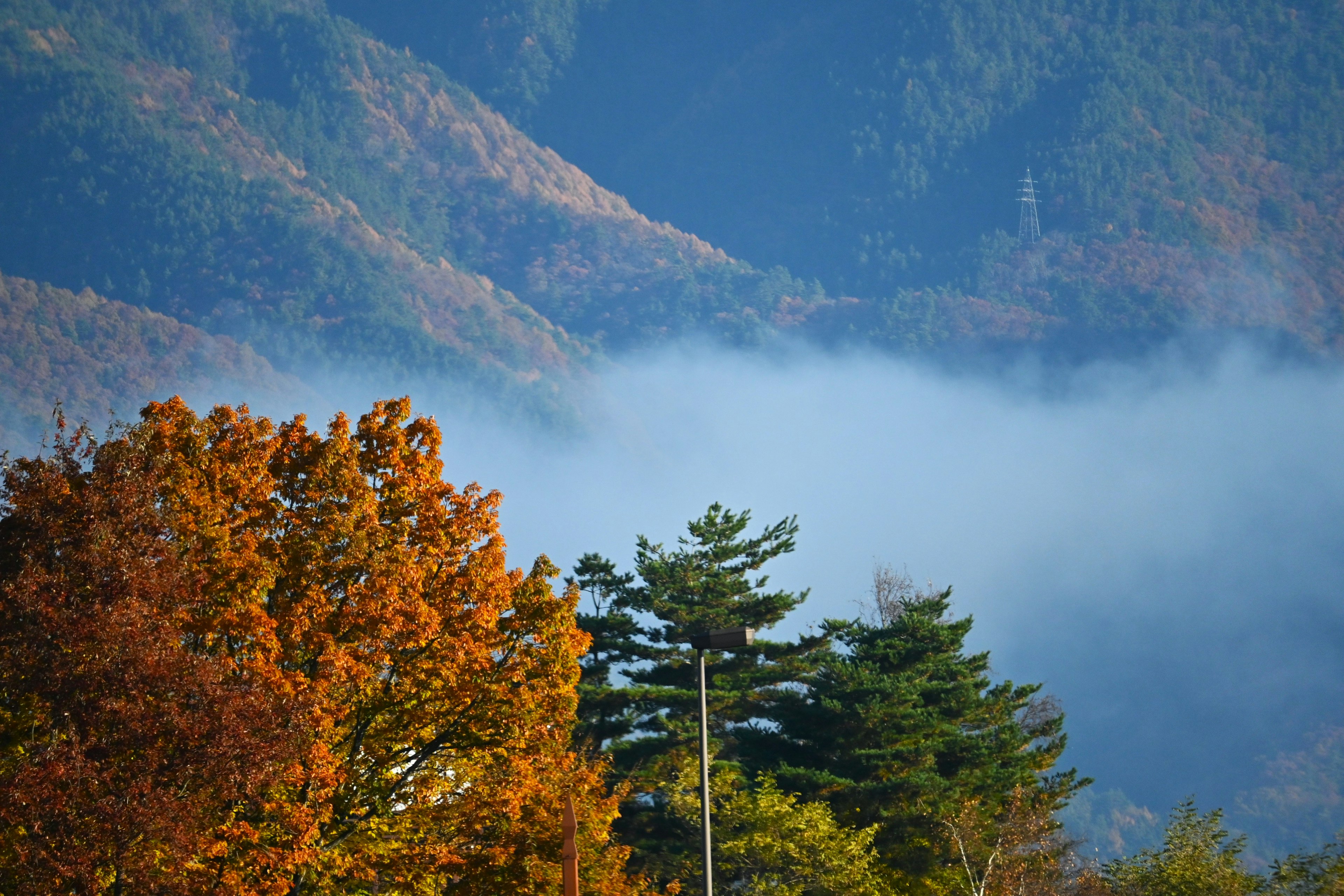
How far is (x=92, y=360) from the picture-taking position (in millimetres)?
164375

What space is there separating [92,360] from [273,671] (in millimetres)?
164091

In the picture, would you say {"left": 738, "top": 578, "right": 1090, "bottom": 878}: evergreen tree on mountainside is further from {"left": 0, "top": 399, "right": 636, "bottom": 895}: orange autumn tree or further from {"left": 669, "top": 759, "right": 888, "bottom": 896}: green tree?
{"left": 0, "top": 399, "right": 636, "bottom": 895}: orange autumn tree

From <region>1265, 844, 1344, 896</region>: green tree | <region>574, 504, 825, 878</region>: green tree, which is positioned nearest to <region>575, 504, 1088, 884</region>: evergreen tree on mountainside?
<region>574, 504, 825, 878</region>: green tree

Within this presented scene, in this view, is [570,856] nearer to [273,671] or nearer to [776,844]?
[273,671]

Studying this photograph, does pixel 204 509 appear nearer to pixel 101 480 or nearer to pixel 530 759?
pixel 101 480

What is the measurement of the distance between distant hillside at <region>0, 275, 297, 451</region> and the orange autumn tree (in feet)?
462

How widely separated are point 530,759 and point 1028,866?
2361 cm

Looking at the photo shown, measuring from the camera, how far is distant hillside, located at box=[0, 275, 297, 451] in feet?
511

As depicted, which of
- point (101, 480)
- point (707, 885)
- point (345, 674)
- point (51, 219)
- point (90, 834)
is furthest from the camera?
point (51, 219)

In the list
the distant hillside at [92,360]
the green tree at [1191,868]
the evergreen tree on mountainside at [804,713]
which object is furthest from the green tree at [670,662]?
the distant hillside at [92,360]

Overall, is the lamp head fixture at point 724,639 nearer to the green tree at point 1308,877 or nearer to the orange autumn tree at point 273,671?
the orange autumn tree at point 273,671

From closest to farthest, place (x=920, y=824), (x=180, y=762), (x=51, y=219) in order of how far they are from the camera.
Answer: (x=180, y=762)
(x=920, y=824)
(x=51, y=219)

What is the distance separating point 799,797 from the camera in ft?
133

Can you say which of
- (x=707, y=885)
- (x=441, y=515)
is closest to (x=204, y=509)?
(x=441, y=515)
